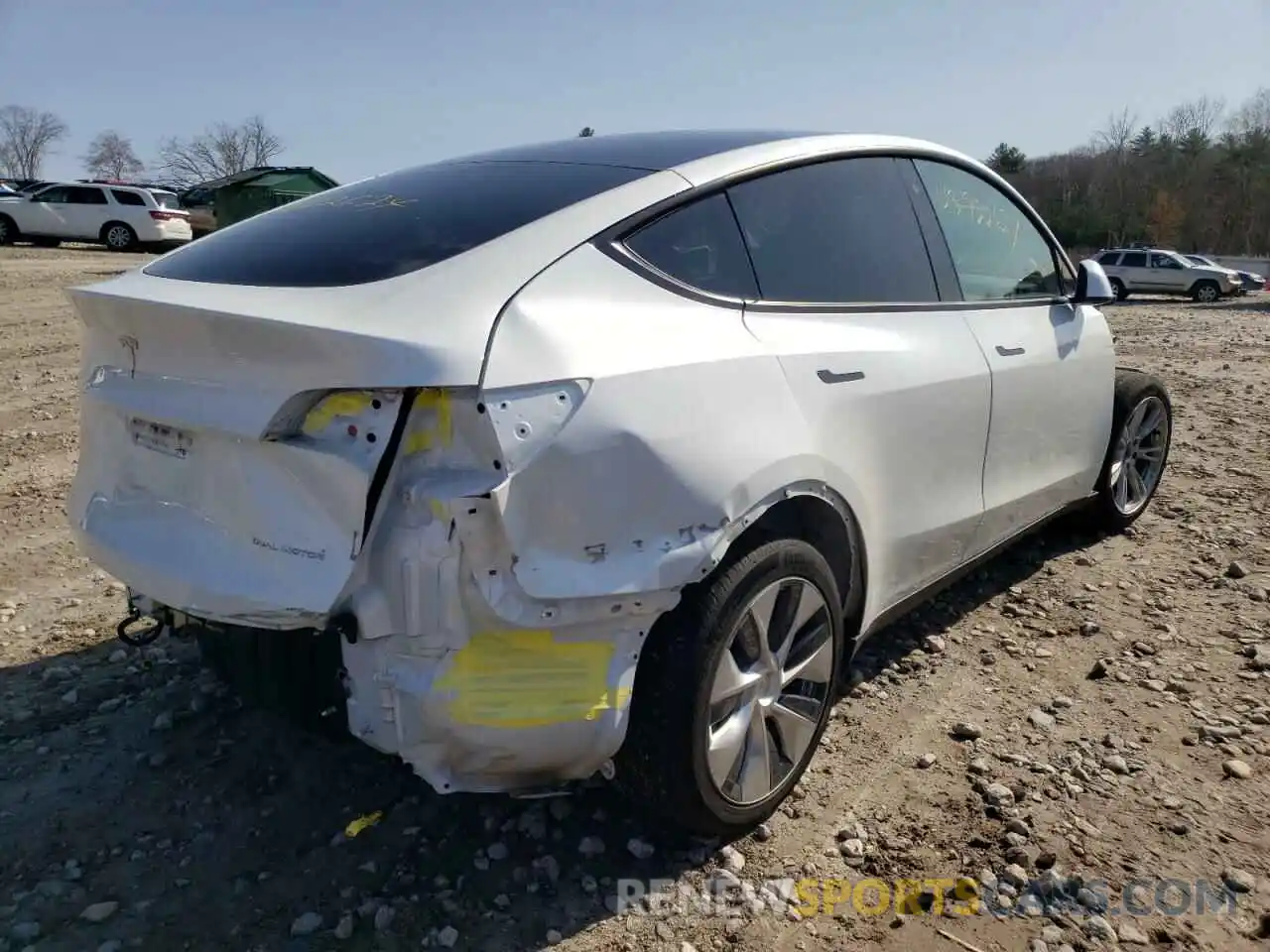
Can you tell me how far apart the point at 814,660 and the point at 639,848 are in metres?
0.67

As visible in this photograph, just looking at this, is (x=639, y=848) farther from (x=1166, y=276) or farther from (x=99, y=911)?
(x=1166, y=276)

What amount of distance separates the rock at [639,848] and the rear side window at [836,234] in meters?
1.46

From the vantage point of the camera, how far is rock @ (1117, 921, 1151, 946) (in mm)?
2195

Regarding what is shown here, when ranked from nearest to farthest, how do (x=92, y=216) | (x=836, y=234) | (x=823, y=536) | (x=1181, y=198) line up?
(x=823, y=536)
(x=836, y=234)
(x=92, y=216)
(x=1181, y=198)

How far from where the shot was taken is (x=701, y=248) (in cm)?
247

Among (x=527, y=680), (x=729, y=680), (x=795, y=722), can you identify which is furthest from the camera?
(x=795, y=722)

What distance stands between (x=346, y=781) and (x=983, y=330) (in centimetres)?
251

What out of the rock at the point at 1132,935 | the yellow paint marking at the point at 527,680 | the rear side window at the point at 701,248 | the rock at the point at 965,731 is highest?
the rear side window at the point at 701,248

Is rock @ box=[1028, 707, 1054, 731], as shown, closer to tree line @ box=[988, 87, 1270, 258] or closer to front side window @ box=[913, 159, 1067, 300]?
Result: front side window @ box=[913, 159, 1067, 300]

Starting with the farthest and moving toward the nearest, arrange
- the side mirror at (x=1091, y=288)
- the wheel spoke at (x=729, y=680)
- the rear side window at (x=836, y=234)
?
the side mirror at (x=1091, y=288)
the rear side window at (x=836, y=234)
the wheel spoke at (x=729, y=680)

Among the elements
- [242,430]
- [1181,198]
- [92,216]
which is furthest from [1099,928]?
[1181,198]

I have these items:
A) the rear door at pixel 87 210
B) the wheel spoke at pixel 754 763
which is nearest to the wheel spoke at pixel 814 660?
the wheel spoke at pixel 754 763

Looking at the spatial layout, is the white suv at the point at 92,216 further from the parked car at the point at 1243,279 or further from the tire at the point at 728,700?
the parked car at the point at 1243,279

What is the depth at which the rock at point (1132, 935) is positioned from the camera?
7.20ft
